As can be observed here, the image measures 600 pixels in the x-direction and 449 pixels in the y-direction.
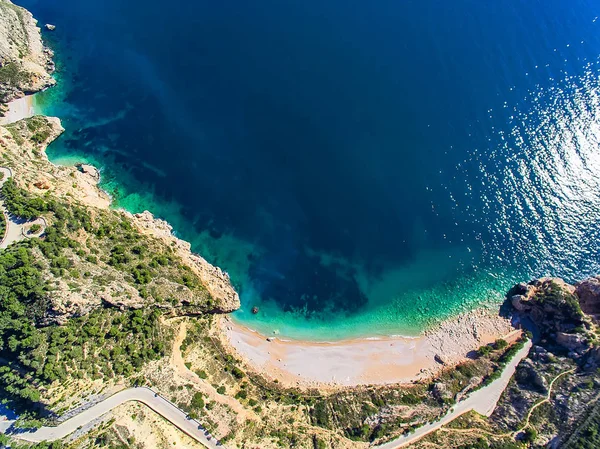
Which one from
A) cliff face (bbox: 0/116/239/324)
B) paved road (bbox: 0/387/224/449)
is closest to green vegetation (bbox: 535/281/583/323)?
cliff face (bbox: 0/116/239/324)

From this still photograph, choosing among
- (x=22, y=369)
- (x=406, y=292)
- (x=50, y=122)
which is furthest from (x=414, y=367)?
(x=50, y=122)

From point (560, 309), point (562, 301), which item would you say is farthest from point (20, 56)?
point (560, 309)

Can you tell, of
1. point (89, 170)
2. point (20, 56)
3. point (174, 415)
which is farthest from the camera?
point (20, 56)

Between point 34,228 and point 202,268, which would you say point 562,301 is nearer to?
point 202,268

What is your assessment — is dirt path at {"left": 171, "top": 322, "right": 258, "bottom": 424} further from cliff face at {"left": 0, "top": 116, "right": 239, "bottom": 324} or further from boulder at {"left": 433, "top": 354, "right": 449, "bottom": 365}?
boulder at {"left": 433, "top": 354, "right": 449, "bottom": 365}

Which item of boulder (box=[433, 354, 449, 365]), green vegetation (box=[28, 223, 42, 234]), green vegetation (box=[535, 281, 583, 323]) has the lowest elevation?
green vegetation (box=[28, 223, 42, 234])


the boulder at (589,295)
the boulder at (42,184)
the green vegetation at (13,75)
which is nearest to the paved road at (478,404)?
the boulder at (589,295)
